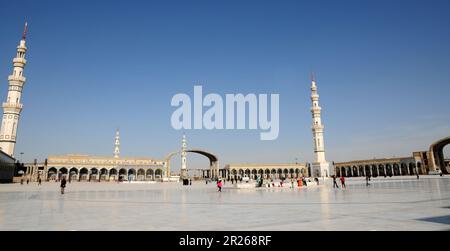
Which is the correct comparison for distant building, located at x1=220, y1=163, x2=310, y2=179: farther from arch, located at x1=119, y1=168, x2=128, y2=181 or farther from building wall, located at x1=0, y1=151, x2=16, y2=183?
building wall, located at x1=0, y1=151, x2=16, y2=183

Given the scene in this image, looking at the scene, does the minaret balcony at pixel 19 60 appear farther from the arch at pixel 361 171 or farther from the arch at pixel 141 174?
the arch at pixel 361 171

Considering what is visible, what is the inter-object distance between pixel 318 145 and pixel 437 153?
23.4 m

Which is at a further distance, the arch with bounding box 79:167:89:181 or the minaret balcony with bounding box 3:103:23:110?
the arch with bounding box 79:167:89:181

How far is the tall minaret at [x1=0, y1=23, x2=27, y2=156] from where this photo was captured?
49719 mm

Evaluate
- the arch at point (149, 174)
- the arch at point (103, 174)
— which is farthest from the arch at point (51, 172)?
the arch at point (149, 174)

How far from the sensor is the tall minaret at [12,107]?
163 ft

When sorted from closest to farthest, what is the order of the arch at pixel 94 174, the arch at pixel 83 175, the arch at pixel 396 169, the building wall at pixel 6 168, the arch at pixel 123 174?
the building wall at pixel 6 168
the arch at pixel 83 175
the arch at pixel 94 174
the arch at pixel 396 169
the arch at pixel 123 174

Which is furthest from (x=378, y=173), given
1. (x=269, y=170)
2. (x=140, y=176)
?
(x=140, y=176)

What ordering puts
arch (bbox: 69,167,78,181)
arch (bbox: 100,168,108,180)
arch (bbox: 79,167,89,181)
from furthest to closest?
arch (bbox: 100,168,108,180) < arch (bbox: 79,167,89,181) < arch (bbox: 69,167,78,181)

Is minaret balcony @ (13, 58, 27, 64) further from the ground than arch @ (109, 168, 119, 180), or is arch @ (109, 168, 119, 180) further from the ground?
minaret balcony @ (13, 58, 27, 64)

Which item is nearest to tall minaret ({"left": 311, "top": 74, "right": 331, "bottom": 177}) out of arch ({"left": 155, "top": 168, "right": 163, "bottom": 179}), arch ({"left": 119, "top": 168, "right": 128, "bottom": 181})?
arch ({"left": 155, "top": 168, "right": 163, "bottom": 179})

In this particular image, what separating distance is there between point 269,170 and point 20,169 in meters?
68.1
